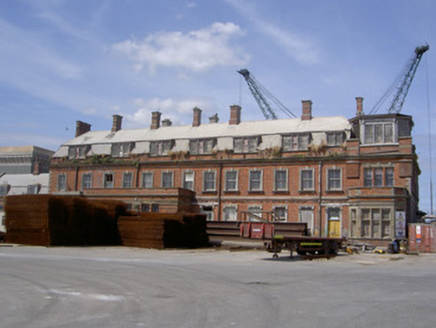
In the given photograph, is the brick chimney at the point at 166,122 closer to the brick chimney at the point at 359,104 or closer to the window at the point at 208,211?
the window at the point at 208,211

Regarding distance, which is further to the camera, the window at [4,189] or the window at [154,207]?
the window at [4,189]

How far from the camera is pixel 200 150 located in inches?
1828

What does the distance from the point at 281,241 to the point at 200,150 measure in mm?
24313

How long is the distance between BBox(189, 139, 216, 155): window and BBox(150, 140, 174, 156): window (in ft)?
7.54

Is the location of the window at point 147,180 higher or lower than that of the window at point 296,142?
lower

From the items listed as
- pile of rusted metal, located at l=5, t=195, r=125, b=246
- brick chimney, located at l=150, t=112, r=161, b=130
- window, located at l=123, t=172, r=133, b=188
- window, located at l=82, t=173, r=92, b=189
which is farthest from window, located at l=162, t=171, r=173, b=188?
pile of rusted metal, located at l=5, t=195, r=125, b=246

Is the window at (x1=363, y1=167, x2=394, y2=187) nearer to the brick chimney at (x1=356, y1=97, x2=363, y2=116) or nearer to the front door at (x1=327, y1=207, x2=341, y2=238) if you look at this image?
the front door at (x1=327, y1=207, x2=341, y2=238)

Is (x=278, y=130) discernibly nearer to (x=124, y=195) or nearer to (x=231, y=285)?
(x=124, y=195)

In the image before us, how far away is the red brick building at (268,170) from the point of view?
37625mm

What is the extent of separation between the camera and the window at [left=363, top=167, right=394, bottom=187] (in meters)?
38.2

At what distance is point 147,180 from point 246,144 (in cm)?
1085

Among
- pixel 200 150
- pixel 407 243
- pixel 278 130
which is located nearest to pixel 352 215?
pixel 407 243

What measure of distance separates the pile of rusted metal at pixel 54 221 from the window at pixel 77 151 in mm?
20359

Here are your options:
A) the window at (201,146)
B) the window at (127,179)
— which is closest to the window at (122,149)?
the window at (127,179)
